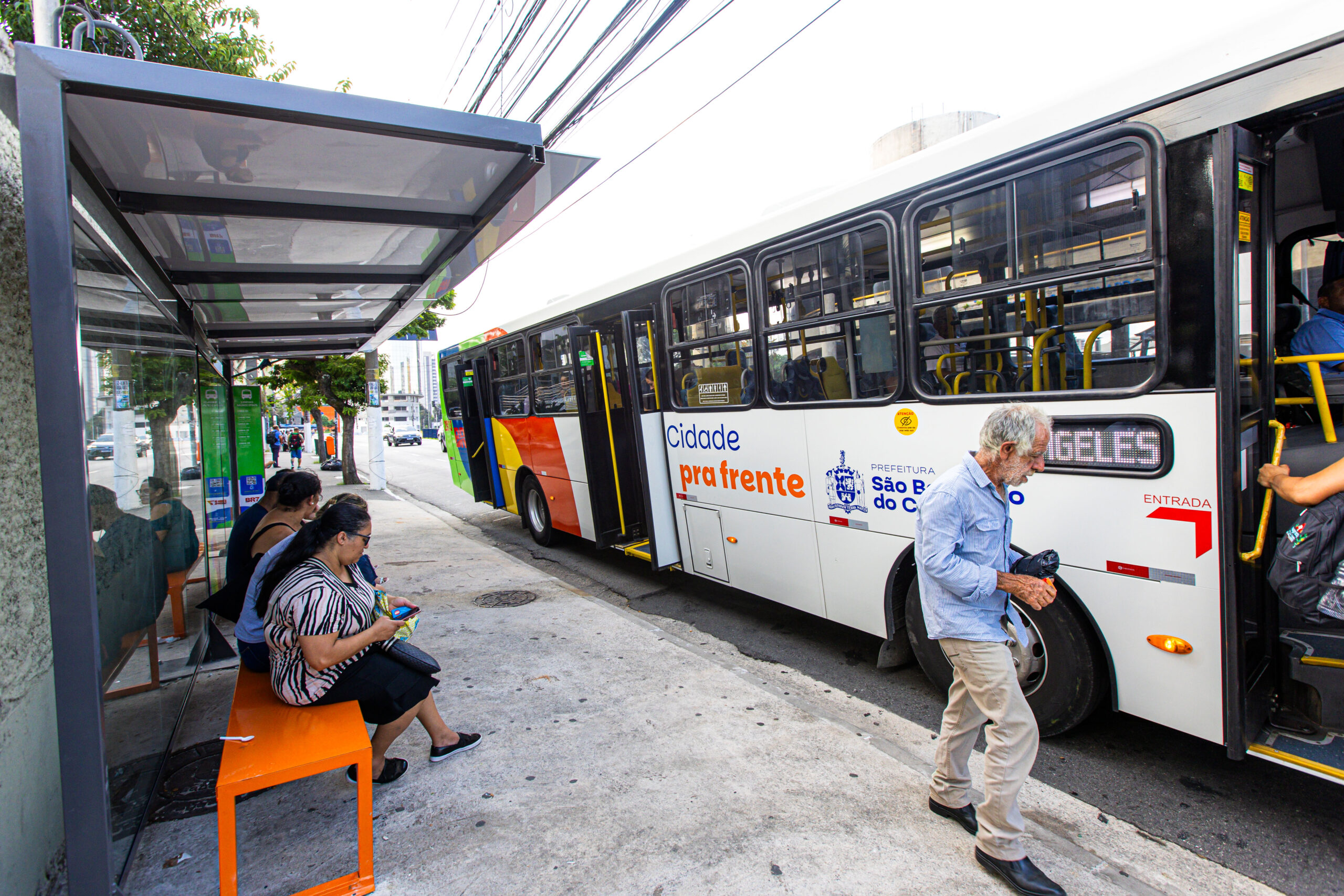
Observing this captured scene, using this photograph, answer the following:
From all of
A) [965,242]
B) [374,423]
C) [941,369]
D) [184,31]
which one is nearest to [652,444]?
[941,369]

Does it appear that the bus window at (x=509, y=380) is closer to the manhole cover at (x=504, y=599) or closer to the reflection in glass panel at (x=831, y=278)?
the manhole cover at (x=504, y=599)

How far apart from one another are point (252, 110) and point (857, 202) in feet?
9.80

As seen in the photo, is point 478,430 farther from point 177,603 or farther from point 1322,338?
point 1322,338

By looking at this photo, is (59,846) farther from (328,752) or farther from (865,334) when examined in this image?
(865,334)

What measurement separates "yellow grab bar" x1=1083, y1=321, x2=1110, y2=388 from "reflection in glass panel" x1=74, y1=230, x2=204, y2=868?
3.73 meters

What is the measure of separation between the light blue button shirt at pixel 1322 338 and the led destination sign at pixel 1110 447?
83 cm

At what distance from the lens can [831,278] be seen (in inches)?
170

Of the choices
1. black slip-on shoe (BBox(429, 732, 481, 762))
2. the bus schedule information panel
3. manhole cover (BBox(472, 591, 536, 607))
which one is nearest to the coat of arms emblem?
black slip-on shoe (BBox(429, 732, 481, 762))

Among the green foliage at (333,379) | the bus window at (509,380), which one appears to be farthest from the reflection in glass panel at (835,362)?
the green foliage at (333,379)

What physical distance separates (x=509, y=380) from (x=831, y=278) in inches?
228

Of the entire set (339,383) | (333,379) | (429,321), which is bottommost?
(339,383)

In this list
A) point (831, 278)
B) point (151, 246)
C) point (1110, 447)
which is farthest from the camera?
point (151, 246)

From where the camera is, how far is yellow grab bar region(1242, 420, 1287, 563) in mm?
2742

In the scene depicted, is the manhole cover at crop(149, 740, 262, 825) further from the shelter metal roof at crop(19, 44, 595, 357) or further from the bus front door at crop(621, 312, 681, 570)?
the bus front door at crop(621, 312, 681, 570)
